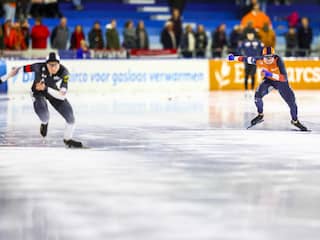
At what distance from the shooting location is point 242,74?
876 inches

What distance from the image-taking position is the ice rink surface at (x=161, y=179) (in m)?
5.91

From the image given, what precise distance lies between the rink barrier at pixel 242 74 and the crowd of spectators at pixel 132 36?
43 centimetres

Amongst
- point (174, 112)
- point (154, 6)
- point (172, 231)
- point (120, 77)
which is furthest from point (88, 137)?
point (154, 6)

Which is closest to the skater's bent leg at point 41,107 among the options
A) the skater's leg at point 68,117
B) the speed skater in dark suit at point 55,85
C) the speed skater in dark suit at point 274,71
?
the speed skater in dark suit at point 55,85

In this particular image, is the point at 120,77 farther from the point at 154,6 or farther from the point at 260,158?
the point at 260,158

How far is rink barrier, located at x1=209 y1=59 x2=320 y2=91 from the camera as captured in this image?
21922mm

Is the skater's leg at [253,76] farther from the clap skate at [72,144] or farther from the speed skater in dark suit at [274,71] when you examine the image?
the clap skate at [72,144]

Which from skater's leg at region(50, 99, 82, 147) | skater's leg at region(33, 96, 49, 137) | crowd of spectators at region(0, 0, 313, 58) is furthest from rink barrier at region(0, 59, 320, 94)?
skater's leg at region(50, 99, 82, 147)

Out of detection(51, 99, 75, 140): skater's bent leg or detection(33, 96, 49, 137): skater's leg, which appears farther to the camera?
detection(33, 96, 49, 137): skater's leg

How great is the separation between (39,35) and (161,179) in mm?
12713

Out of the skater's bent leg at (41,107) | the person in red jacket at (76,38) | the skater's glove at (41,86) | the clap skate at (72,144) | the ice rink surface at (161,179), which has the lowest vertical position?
→ the ice rink surface at (161,179)

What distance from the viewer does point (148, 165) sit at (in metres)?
8.99

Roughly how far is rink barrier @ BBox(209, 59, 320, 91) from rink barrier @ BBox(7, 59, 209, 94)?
286mm

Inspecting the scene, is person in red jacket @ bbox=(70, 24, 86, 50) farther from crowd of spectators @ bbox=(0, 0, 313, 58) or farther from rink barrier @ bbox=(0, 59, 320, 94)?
rink barrier @ bbox=(0, 59, 320, 94)
